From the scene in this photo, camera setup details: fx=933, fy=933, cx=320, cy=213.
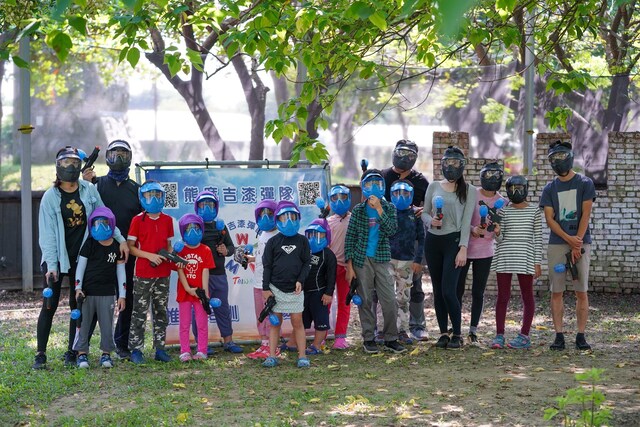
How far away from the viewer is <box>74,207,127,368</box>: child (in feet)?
28.1

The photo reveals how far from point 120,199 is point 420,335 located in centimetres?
353

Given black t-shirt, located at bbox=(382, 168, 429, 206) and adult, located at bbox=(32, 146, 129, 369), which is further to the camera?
black t-shirt, located at bbox=(382, 168, 429, 206)

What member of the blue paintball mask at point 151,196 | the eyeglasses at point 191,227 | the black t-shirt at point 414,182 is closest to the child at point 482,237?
the black t-shirt at point 414,182

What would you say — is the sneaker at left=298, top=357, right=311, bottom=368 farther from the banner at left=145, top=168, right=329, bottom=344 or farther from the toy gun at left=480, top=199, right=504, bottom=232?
the toy gun at left=480, top=199, right=504, bottom=232

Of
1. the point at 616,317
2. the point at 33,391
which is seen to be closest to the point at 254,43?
the point at 33,391

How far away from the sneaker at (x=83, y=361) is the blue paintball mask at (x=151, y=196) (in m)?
1.50

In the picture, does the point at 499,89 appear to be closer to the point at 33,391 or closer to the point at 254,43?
the point at 254,43

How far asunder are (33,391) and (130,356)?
1.46 meters

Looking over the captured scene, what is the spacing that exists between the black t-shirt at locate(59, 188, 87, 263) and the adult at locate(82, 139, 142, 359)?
44 cm

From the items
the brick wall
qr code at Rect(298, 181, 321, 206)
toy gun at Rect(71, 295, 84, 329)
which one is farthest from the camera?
the brick wall

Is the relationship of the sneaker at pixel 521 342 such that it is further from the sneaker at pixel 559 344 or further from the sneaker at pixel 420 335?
the sneaker at pixel 420 335

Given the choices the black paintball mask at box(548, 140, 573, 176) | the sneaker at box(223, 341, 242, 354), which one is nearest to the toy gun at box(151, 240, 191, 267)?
the sneaker at box(223, 341, 242, 354)

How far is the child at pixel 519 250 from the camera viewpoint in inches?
377

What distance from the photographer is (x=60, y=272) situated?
28.3 feet
